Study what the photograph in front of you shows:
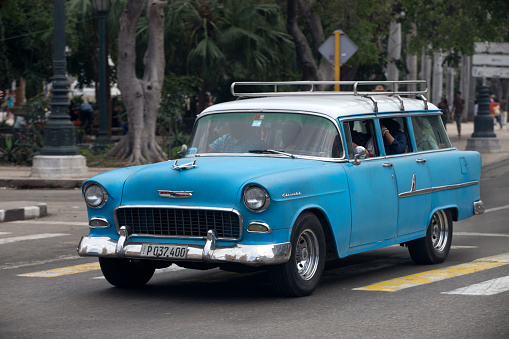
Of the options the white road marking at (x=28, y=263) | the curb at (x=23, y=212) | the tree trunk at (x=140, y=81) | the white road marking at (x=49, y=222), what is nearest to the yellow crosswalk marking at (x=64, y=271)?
the white road marking at (x=28, y=263)

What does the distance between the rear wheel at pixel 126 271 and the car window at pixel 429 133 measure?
3122mm

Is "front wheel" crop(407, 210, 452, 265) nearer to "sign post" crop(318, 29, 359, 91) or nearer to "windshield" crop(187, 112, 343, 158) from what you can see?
"windshield" crop(187, 112, 343, 158)

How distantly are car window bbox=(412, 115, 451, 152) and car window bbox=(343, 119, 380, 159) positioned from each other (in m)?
0.83

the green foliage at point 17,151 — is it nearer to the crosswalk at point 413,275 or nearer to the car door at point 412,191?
the crosswalk at point 413,275

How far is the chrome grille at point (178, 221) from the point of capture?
755cm

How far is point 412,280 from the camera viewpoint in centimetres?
884

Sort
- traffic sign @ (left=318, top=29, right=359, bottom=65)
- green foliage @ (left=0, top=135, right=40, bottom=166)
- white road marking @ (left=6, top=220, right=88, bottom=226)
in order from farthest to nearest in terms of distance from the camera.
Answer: green foliage @ (left=0, top=135, right=40, bottom=166) → traffic sign @ (left=318, top=29, right=359, bottom=65) → white road marking @ (left=6, top=220, right=88, bottom=226)

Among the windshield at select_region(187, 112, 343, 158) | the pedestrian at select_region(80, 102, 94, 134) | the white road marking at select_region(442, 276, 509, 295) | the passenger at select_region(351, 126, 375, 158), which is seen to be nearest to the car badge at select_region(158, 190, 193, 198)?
the windshield at select_region(187, 112, 343, 158)

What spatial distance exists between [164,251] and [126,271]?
2.98ft

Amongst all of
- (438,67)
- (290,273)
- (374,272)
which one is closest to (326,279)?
(374,272)

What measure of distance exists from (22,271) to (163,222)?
2585mm

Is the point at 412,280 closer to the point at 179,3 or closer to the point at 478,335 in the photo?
the point at 478,335

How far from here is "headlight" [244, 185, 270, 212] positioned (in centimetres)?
744

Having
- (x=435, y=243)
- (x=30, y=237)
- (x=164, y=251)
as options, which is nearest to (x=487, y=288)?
(x=435, y=243)
